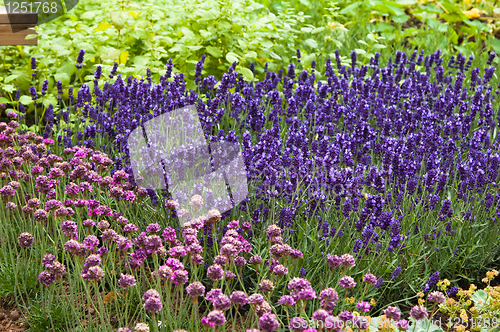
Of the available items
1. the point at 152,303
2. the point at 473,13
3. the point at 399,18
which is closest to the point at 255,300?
the point at 152,303

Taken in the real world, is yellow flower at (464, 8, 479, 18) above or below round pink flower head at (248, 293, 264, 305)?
below

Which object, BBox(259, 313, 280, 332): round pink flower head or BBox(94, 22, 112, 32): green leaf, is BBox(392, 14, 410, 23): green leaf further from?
BBox(259, 313, 280, 332): round pink flower head

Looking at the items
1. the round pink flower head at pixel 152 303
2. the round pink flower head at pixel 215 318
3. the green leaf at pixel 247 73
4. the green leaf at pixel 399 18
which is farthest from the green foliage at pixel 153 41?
the round pink flower head at pixel 215 318

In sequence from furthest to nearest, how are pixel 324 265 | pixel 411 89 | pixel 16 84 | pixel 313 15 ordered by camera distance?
1. pixel 313 15
2. pixel 16 84
3. pixel 411 89
4. pixel 324 265

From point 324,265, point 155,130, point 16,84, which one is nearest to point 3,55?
point 16,84

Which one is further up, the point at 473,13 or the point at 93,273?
the point at 93,273

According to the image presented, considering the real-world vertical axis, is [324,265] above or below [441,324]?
above

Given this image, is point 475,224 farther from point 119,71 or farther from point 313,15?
point 313,15

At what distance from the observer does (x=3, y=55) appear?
553 cm

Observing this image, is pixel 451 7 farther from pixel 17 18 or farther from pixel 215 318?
pixel 215 318

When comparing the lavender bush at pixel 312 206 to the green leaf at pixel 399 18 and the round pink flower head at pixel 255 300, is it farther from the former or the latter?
the green leaf at pixel 399 18

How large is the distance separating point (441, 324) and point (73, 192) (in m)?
2.07

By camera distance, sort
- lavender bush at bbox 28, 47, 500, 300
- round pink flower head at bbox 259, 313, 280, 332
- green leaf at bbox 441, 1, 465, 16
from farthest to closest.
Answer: green leaf at bbox 441, 1, 465, 16 → lavender bush at bbox 28, 47, 500, 300 → round pink flower head at bbox 259, 313, 280, 332

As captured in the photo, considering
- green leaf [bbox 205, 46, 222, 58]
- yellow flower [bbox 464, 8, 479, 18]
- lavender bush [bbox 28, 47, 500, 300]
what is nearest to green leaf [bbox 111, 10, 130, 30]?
green leaf [bbox 205, 46, 222, 58]
